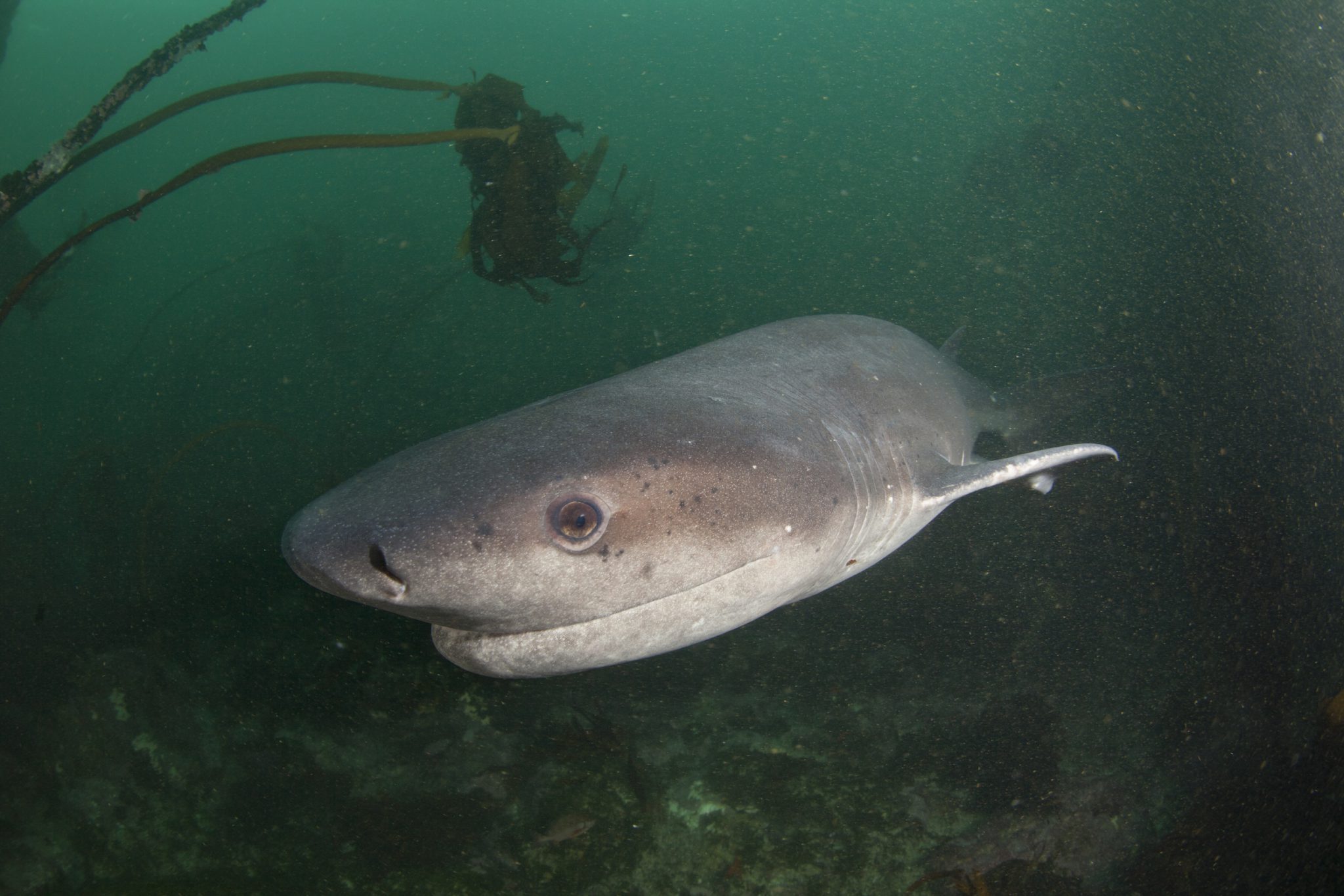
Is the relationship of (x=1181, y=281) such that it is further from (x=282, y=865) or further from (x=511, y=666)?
(x=282, y=865)

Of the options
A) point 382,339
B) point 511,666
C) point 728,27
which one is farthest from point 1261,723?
point 728,27

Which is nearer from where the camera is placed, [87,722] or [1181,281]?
[1181,281]

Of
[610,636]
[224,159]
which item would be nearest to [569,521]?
[610,636]

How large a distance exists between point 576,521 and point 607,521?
0.10 metres

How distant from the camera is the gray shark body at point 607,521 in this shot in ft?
4.94

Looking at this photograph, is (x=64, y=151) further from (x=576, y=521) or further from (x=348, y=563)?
(x=576, y=521)

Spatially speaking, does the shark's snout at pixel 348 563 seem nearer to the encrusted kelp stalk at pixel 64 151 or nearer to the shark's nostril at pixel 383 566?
the shark's nostril at pixel 383 566

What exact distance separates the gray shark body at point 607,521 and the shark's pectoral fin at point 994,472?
2 centimetres

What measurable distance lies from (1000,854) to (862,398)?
293cm

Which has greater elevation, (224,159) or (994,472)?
(224,159)

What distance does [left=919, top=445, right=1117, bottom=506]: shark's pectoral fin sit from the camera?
2.39 meters

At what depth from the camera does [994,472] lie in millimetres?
2389

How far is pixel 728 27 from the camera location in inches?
751

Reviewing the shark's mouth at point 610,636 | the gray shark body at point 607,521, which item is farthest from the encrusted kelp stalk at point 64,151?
the shark's mouth at point 610,636
